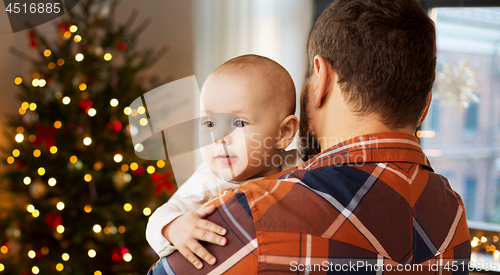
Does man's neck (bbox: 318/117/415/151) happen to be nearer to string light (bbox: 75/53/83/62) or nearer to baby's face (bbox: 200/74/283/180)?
baby's face (bbox: 200/74/283/180)

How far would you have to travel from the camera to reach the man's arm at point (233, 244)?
1.95 ft

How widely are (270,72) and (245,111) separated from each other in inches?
5.4

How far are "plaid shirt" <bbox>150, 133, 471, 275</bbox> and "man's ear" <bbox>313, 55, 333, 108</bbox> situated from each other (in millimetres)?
142

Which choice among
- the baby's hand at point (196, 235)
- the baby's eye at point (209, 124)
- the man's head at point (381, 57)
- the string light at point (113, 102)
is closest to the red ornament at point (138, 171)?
the string light at point (113, 102)

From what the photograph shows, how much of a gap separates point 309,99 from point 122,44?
1720mm

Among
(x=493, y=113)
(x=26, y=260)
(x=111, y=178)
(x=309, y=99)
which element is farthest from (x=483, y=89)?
(x=26, y=260)

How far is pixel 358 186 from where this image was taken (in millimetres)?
657

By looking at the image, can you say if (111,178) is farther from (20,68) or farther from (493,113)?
(493,113)

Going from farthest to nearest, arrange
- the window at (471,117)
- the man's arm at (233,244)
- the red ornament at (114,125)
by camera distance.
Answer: the window at (471,117)
the red ornament at (114,125)
the man's arm at (233,244)

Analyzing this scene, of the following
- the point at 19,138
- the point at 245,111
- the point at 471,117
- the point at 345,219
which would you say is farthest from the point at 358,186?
the point at 471,117

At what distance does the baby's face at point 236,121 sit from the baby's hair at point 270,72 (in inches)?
0.8

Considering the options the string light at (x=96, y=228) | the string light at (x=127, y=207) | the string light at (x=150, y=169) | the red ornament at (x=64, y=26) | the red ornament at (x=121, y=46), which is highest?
the red ornament at (x=64, y=26)

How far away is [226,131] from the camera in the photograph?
950 mm

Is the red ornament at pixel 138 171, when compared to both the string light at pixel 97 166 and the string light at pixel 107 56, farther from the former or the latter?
the string light at pixel 107 56
